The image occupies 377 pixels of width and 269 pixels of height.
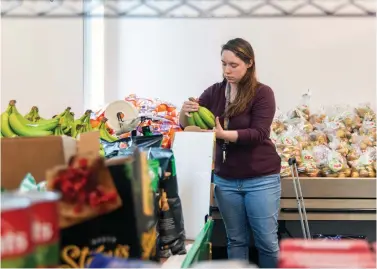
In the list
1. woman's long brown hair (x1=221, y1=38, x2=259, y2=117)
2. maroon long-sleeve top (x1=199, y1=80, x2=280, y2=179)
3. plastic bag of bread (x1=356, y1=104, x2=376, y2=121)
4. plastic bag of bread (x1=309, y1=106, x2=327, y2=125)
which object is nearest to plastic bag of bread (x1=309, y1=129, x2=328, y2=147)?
plastic bag of bread (x1=309, y1=106, x2=327, y2=125)

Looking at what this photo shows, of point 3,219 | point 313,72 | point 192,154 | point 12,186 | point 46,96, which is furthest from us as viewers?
point 313,72

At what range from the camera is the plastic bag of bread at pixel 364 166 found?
2.78m

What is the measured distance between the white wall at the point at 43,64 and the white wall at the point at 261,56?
41cm

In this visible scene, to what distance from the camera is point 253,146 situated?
2219 mm

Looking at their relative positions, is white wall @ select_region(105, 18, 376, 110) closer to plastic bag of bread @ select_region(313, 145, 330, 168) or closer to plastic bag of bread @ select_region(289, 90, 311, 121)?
Result: plastic bag of bread @ select_region(289, 90, 311, 121)

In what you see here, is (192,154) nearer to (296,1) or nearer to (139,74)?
(139,74)

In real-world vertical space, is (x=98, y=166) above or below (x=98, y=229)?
above

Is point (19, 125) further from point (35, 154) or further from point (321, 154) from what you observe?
point (321, 154)

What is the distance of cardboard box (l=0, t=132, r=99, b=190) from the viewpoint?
0.87 metres

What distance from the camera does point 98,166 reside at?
2.41 feet

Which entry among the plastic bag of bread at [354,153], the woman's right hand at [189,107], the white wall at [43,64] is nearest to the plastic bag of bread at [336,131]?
the plastic bag of bread at [354,153]

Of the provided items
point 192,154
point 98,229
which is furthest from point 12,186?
point 192,154

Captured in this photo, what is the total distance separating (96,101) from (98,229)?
2.83 meters

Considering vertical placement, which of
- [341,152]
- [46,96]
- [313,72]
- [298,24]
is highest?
[298,24]
